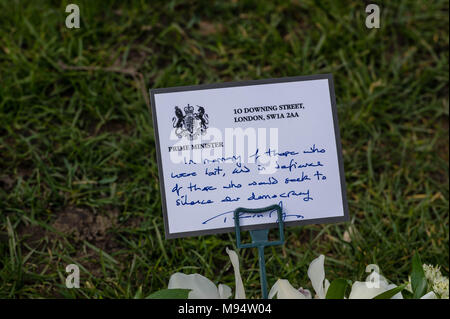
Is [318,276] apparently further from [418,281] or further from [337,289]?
[418,281]

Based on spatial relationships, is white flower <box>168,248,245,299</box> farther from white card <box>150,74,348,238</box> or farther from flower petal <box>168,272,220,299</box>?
white card <box>150,74,348,238</box>

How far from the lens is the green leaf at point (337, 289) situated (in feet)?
2.56

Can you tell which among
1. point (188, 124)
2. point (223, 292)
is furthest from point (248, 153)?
point (223, 292)

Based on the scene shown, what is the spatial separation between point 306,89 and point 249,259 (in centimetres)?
61

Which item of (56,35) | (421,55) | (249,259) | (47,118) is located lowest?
(249,259)

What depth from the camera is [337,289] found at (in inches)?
30.9

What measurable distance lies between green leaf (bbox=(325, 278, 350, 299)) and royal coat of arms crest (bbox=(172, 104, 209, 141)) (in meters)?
0.42

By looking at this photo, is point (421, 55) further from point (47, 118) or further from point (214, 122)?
point (47, 118)

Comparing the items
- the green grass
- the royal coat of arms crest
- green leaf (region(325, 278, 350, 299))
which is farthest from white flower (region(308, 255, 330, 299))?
the green grass

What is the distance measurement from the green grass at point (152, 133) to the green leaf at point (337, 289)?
1.90 feet

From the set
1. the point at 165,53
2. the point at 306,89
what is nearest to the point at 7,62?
the point at 165,53

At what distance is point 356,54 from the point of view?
5.92 ft

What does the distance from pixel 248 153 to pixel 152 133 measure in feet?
2.14
